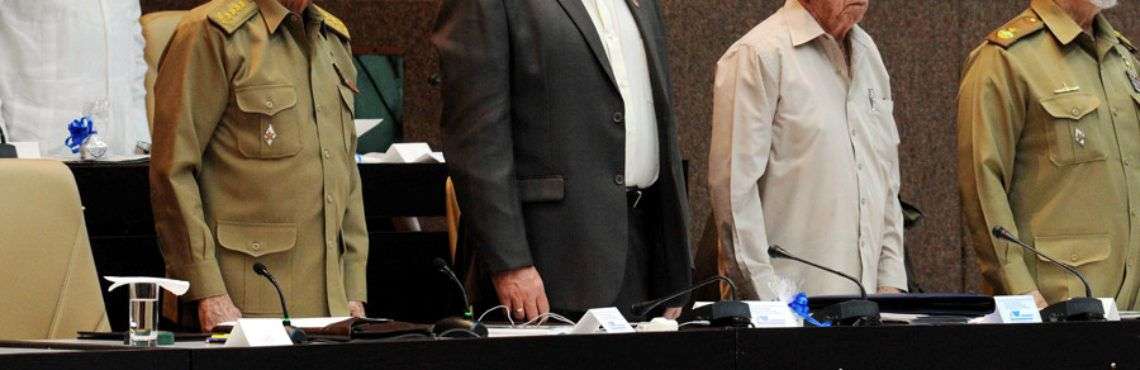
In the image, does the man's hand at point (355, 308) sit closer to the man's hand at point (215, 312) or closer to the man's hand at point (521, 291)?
the man's hand at point (215, 312)

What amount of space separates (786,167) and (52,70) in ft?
5.12

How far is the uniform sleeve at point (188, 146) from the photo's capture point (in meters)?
2.87

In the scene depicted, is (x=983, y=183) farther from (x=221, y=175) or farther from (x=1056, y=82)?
(x=221, y=175)

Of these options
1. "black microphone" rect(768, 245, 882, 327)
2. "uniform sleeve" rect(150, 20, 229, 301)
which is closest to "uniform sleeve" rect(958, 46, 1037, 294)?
"black microphone" rect(768, 245, 882, 327)

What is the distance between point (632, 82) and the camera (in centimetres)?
297

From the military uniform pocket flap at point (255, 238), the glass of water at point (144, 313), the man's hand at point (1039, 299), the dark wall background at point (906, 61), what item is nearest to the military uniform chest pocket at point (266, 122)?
the military uniform pocket flap at point (255, 238)

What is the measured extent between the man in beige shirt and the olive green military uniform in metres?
0.70

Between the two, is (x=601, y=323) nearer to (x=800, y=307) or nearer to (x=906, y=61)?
(x=800, y=307)

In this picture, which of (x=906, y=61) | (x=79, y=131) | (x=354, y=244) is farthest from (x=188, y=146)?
(x=906, y=61)

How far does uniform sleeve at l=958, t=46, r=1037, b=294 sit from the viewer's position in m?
3.60

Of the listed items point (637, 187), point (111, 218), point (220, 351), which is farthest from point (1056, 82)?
point (220, 351)

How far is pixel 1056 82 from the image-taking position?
3.69 m

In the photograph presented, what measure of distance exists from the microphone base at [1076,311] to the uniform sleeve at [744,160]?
831mm

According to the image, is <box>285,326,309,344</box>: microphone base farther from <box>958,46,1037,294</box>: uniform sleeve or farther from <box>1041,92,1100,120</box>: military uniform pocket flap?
<box>1041,92,1100,120</box>: military uniform pocket flap
